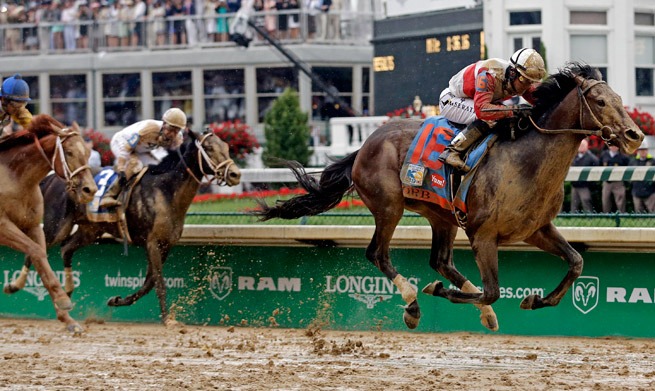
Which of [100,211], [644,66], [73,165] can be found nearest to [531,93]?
[73,165]

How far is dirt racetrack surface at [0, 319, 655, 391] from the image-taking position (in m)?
7.47

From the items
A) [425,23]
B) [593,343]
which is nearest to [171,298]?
[593,343]

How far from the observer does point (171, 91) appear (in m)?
27.9

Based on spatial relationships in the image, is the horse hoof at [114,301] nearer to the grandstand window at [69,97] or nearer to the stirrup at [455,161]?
the stirrup at [455,161]

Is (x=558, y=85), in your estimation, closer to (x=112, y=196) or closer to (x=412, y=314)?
(x=412, y=314)

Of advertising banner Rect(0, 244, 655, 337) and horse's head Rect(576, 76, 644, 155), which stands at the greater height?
horse's head Rect(576, 76, 644, 155)

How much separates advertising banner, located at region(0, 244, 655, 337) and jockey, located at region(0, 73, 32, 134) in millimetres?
2261

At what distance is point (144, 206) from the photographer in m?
11.3

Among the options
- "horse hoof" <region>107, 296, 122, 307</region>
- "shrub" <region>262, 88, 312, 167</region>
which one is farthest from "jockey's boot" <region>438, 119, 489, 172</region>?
"shrub" <region>262, 88, 312, 167</region>

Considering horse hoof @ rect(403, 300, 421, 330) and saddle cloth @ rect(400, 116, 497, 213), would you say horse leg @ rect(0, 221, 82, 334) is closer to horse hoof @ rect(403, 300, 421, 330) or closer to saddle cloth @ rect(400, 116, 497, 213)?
horse hoof @ rect(403, 300, 421, 330)

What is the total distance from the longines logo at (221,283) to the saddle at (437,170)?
288cm

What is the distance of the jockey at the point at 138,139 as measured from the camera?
1142 cm

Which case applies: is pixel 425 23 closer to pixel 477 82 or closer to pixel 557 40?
pixel 557 40

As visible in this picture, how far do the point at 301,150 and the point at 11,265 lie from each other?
32.5ft
